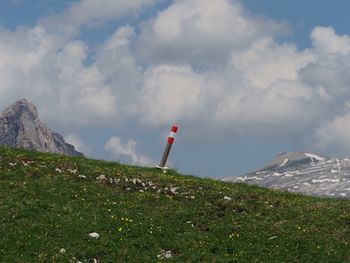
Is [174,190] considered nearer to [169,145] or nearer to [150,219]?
[150,219]

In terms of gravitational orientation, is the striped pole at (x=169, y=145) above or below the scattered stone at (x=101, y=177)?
above

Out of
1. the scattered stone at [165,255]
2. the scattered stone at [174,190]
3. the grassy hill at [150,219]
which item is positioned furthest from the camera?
the scattered stone at [174,190]

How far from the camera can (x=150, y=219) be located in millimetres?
23984

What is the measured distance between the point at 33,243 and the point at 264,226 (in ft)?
30.4

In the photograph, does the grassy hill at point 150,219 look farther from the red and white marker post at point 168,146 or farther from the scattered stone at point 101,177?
the red and white marker post at point 168,146

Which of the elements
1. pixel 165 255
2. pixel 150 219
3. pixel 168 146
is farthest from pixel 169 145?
pixel 165 255

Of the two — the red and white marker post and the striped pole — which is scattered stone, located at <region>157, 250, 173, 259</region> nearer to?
the red and white marker post

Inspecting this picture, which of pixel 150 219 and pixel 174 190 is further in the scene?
pixel 174 190

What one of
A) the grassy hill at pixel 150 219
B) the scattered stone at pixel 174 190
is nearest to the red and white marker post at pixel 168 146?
the grassy hill at pixel 150 219

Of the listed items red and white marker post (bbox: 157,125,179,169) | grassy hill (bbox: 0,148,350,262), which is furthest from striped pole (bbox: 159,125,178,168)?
grassy hill (bbox: 0,148,350,262)

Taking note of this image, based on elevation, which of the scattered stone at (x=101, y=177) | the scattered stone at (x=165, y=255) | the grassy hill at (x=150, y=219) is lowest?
the scattered stone at (x=165, y=255)

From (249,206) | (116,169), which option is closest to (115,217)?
(249,206)

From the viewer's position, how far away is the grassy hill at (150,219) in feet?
68.6

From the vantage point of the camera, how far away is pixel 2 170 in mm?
28953
